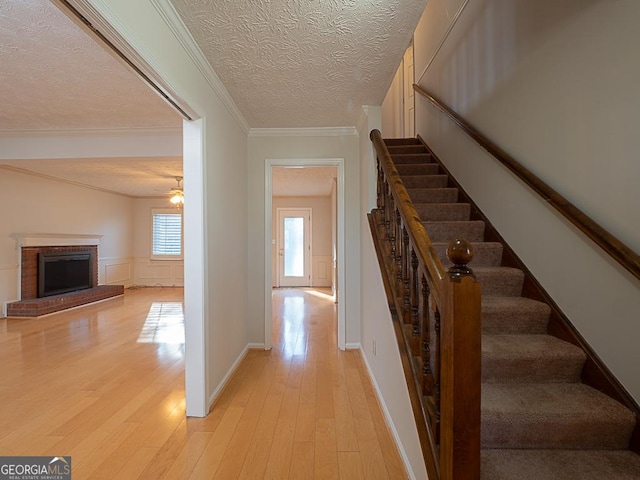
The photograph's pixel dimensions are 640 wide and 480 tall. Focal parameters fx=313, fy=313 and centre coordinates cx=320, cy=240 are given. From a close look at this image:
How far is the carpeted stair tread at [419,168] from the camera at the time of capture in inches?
137

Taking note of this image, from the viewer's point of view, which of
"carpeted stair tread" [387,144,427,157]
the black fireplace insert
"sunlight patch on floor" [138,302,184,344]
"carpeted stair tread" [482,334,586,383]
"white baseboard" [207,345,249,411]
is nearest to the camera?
"carpeted stair tread" [482,334,586,383]

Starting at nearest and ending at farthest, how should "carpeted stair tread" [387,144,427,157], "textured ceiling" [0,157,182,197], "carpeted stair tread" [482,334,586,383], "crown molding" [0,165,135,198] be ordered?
"carpeted stair tread" [482,334,586,383] < "carpeted stair tread" [387,144,427,157] < "textured ceiling" [0,157,182,197] < "crown molding" [0,165,135,198]

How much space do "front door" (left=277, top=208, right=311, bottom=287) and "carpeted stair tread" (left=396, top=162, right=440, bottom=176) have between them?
16.8 ft

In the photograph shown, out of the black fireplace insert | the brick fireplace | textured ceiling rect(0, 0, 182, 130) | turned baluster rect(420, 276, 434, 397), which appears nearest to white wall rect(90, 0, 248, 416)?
textured ceiling rect(0, 0, 182, 130)

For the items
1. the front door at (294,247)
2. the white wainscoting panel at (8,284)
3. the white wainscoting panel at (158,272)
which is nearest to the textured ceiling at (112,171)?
the white wainscoting panel at (8,284)

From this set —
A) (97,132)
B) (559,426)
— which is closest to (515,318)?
(559,426)

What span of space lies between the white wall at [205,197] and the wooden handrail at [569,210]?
2.15 metres

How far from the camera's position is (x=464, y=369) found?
1000mm

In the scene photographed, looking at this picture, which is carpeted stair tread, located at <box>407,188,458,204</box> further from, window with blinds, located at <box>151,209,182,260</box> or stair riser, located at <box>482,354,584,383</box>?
window with blinds, located at <box>151,209,182,260</box>

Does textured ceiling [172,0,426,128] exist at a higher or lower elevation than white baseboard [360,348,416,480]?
higher

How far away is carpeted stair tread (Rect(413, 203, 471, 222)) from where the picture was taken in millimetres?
2799

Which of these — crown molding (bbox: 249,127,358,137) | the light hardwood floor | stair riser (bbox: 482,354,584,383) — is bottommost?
the light hardwood floor

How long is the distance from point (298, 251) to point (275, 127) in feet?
17.4

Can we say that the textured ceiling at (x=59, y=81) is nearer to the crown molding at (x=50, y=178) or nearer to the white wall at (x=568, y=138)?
the crown molding at (x=50, y=178)
